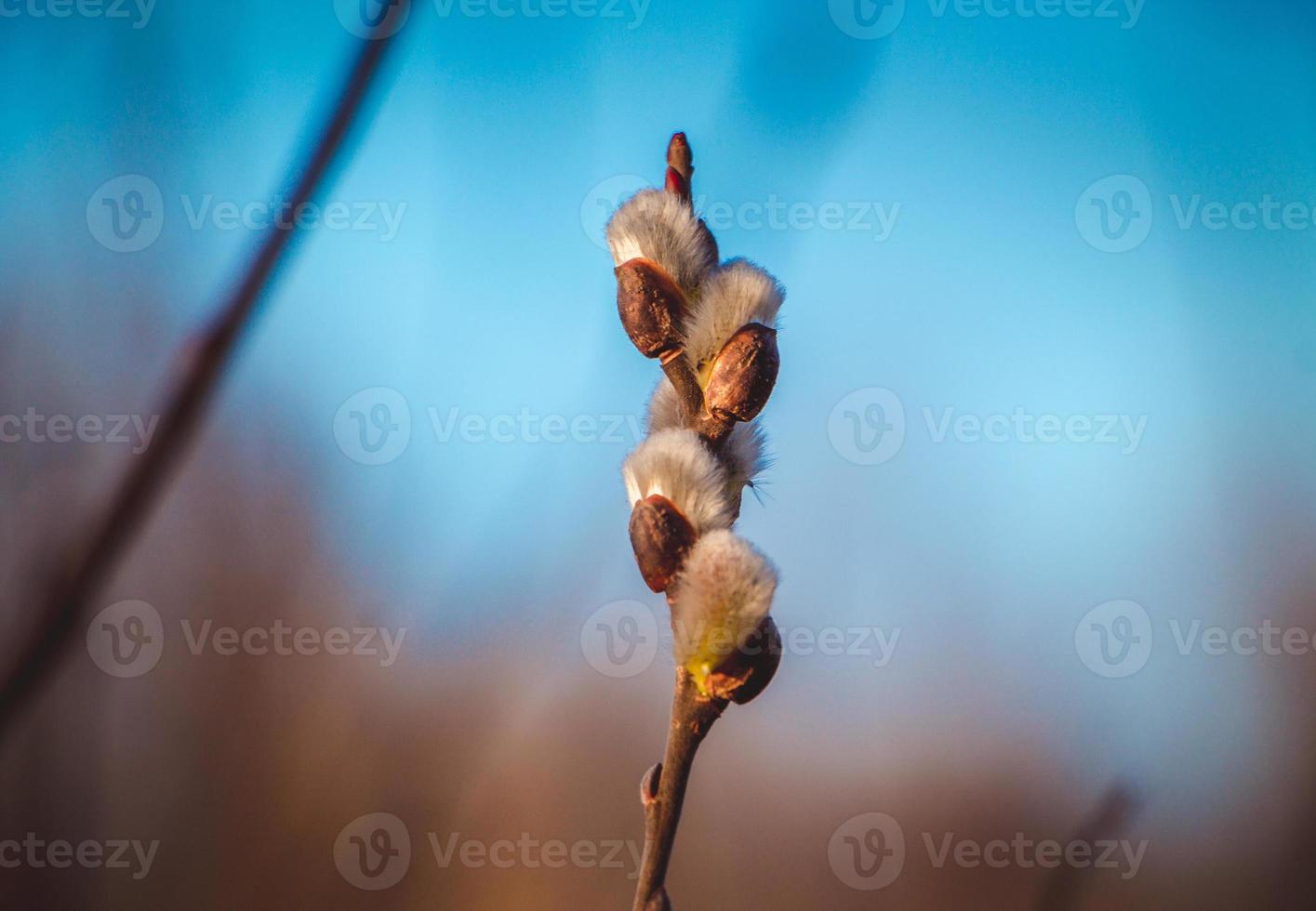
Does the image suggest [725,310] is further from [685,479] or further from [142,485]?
[142,485]

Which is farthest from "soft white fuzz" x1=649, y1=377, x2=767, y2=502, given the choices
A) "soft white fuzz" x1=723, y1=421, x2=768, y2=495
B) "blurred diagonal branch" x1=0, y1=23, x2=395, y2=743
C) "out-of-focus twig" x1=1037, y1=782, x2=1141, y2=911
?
"out-of-focus twig" x1=1037, y1=782, x2=1141, y2=911

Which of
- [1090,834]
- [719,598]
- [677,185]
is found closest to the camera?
[719,598]

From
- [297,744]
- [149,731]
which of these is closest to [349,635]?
[297,744]

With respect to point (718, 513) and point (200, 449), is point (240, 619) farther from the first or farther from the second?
point (718, 513)

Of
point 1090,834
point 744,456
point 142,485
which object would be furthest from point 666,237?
point 1090,834

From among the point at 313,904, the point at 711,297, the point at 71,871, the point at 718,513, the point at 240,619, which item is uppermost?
the point at 711,297
